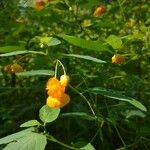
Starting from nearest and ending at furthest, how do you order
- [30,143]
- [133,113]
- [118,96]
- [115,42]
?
[30,143] < [118,96] < [115,42] < [133,113]

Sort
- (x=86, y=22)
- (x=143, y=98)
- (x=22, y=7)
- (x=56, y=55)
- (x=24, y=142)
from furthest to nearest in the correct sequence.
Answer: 1. (x=22, y=7)
2. (x=86, y=22)
3. (x=143, y=98)
4. (x=56, y=55)
5. (x=24, y=142)

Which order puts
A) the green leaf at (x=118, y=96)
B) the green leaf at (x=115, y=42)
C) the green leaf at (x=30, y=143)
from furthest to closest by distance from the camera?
1. the green leaf at (x=115, y=42)
2. the green leaf at (x=118, y=96)
3. the green leaf at (x=30, y=143)

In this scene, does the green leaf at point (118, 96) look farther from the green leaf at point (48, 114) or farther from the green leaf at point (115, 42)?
the green leaf at point (115, 42)

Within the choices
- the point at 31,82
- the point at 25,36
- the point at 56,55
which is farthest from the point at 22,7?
the point at 56,55

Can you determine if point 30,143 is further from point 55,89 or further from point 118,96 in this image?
point 118,96

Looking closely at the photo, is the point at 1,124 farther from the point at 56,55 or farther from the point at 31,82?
the point at 56,55

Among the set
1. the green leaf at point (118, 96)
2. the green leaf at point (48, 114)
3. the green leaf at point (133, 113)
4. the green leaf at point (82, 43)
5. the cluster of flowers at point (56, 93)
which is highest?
the green leaf at point (82, 43)

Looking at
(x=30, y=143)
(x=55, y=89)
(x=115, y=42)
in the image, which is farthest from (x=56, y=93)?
(x=115, y=42)

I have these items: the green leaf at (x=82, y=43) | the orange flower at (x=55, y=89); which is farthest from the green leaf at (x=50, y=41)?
the orange flower at (x=55, y=89)

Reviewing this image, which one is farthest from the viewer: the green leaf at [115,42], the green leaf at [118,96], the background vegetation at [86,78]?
the background vegetation at [86,78]
